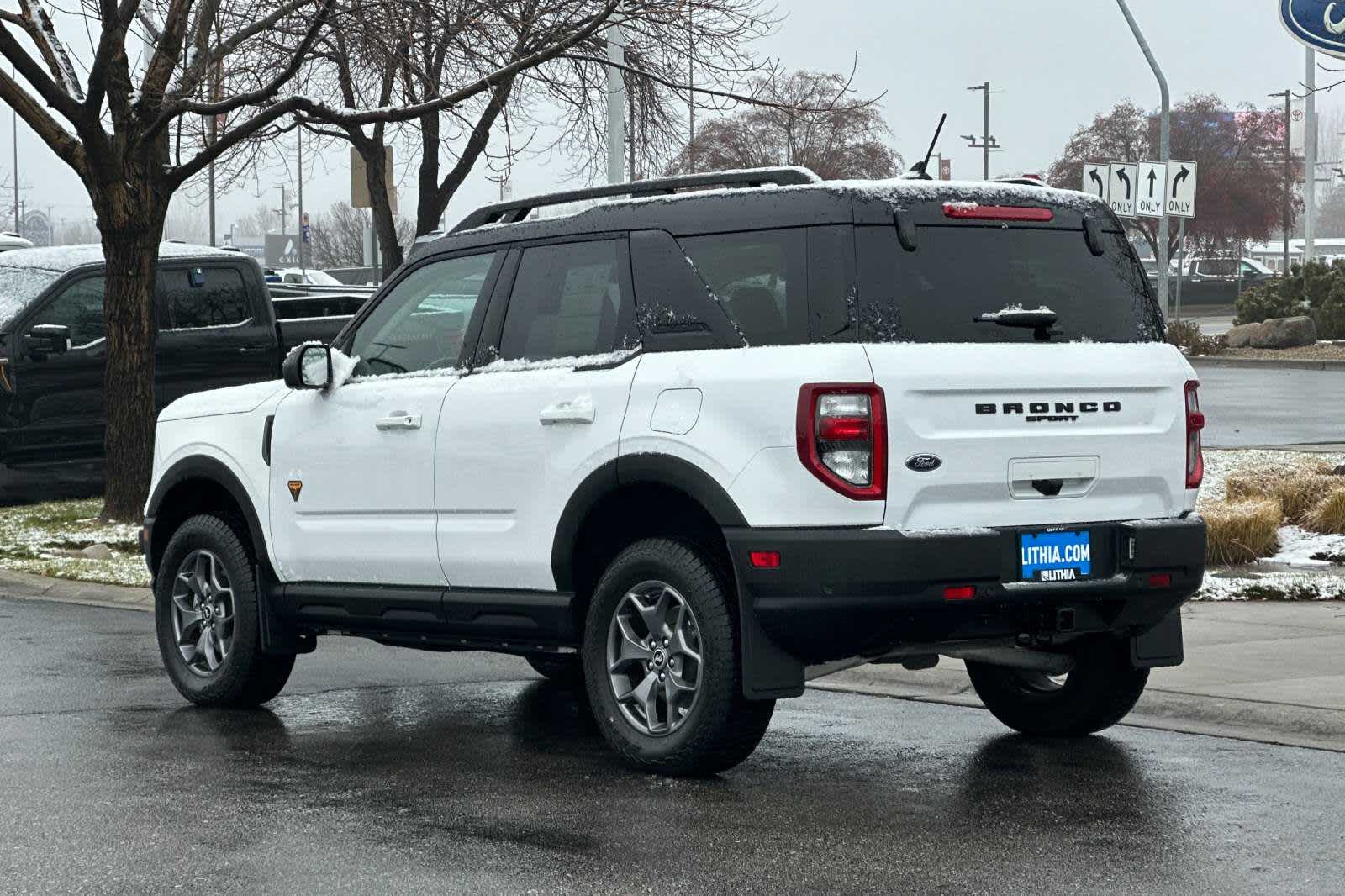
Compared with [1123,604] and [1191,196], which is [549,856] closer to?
[1123,604]

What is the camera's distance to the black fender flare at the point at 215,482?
8.93 metres

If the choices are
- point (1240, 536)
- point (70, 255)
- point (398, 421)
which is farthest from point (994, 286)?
point (70, 255)

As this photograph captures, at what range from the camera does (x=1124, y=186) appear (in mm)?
33188

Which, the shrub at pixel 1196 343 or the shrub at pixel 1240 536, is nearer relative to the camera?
the shrub at pixel 1240 536

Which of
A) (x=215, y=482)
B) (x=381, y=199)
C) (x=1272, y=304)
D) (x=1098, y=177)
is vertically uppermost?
(x=1098, y=177)

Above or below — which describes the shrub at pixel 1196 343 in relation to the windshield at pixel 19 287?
below

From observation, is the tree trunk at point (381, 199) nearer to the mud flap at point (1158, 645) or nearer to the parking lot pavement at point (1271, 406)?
the parking lot pavement at point (1271, 406)

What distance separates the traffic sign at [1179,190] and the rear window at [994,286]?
2672 cm

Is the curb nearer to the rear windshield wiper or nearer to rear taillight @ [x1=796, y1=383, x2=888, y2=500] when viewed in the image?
the rear windshield wiper

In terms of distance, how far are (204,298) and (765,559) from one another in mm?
13292

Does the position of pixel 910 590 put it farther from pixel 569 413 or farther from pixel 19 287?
pixel 19 287

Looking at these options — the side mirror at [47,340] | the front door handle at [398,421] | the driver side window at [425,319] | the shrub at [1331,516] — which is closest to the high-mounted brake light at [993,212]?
the driver side window at [425,319]

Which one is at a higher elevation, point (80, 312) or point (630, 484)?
point (80, 312)

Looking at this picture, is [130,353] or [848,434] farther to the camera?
[130,353]
